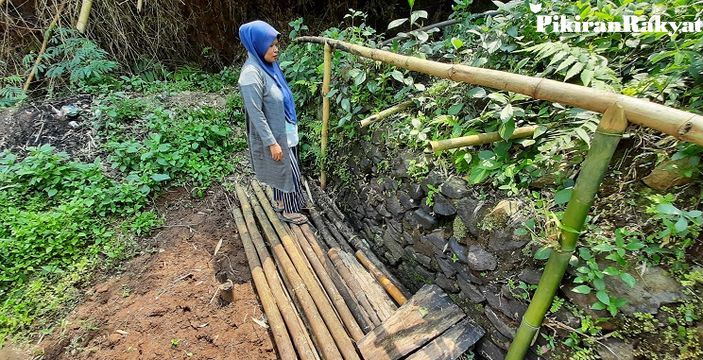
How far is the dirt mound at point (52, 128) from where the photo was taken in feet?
12.9

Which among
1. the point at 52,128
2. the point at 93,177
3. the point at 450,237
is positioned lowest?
the point at 450,237

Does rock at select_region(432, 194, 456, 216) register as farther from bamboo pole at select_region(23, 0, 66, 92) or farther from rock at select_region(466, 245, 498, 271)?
bamboo pole at select_region(23, 0, 66, 92)

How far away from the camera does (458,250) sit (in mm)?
2115

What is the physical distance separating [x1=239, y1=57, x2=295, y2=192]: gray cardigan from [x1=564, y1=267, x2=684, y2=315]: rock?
2.40 meters

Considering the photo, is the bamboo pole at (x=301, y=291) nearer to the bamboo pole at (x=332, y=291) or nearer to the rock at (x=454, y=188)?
the bamboo pole at (x=332, y=291)

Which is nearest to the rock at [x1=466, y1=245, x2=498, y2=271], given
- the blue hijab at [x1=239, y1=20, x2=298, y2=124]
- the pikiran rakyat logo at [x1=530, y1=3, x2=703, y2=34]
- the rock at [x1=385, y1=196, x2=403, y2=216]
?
the rock at [x1=385, y1=196, x2=403, y2=216]

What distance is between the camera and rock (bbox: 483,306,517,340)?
1828mm

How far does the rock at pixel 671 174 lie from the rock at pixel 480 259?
78 cm

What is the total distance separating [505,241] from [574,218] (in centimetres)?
46

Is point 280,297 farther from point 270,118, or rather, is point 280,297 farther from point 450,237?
point 270,118

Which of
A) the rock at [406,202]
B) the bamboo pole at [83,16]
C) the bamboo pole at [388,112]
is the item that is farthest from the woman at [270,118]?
the bamboo pole at [83,16]

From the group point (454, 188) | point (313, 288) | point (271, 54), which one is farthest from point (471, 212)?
point (271, 54)

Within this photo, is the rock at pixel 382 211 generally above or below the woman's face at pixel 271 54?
below

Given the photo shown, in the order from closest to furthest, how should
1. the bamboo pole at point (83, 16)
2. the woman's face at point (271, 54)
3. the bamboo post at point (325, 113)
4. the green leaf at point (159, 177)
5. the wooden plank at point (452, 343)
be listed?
1. the wooden plank at point (452, 343)
2. the woman's face at point (271, 54)
3. the bamboo post at point (325, 113)
4. the green leaf at point (159, 177)
5. the bamboo pole at point (83, 16)
